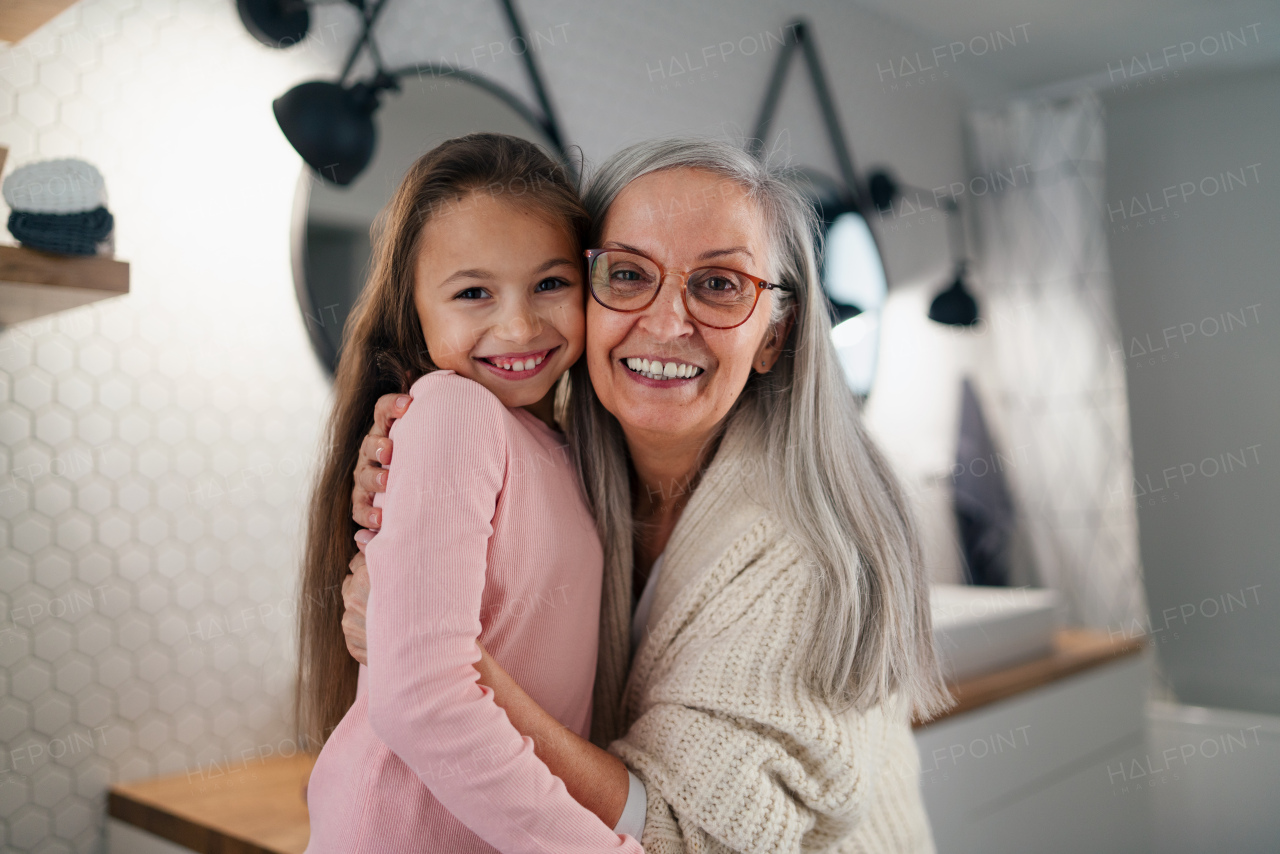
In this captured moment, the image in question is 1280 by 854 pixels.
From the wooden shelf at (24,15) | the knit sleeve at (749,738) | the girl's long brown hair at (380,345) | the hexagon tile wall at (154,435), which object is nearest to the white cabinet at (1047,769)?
the knit sleeve at (749,738)

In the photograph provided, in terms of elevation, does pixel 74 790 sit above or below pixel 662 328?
below

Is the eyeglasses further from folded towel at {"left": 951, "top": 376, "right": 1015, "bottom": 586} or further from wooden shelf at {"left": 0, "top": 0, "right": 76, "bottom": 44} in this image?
folded towel at {"left": 951, "top": 376, "right": 1015, "bottom": 586}

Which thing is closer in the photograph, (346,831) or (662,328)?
(346,831)

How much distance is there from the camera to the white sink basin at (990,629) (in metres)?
1.78

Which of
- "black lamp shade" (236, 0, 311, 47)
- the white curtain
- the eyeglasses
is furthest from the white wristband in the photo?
the white curtain

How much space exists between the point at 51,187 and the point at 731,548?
0.82 meters

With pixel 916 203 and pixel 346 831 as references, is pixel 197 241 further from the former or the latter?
pixel 916 203

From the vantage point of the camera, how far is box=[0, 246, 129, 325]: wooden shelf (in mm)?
949

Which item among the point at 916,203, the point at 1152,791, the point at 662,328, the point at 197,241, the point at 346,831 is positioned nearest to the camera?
the point at 346,831

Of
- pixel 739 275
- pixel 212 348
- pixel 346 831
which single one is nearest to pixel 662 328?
pixel 739 275

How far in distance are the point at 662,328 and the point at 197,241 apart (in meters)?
0.82

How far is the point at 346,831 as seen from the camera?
0.77 m

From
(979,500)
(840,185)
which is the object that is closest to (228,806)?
(840,185)

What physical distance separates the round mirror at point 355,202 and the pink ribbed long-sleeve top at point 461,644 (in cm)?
70
